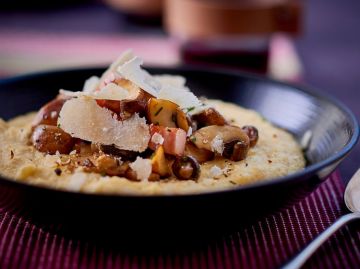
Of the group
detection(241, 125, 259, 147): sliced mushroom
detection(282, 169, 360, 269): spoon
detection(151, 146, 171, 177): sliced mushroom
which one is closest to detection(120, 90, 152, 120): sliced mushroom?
detection(151, 146, 171, 177): sliced mushroom

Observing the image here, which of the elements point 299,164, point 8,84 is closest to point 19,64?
point 8,84

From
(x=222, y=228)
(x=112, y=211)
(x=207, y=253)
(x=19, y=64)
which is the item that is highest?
(x=112, y=211)

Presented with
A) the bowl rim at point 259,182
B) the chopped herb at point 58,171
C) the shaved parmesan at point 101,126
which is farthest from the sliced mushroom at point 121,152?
the bowl rim at point 259,182

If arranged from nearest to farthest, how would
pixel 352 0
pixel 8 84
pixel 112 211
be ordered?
pixel 112 211 → pixel 8 84 → pixel 352 0

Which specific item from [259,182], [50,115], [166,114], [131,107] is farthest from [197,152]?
[50,115]

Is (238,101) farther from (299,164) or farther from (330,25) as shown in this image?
(330,25)

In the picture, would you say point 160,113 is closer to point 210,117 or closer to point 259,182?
point 210,117

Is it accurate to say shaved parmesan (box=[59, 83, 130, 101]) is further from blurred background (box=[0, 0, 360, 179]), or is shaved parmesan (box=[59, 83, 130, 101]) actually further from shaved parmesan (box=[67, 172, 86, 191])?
blurred background (box=[0, 0, 360, 179])
